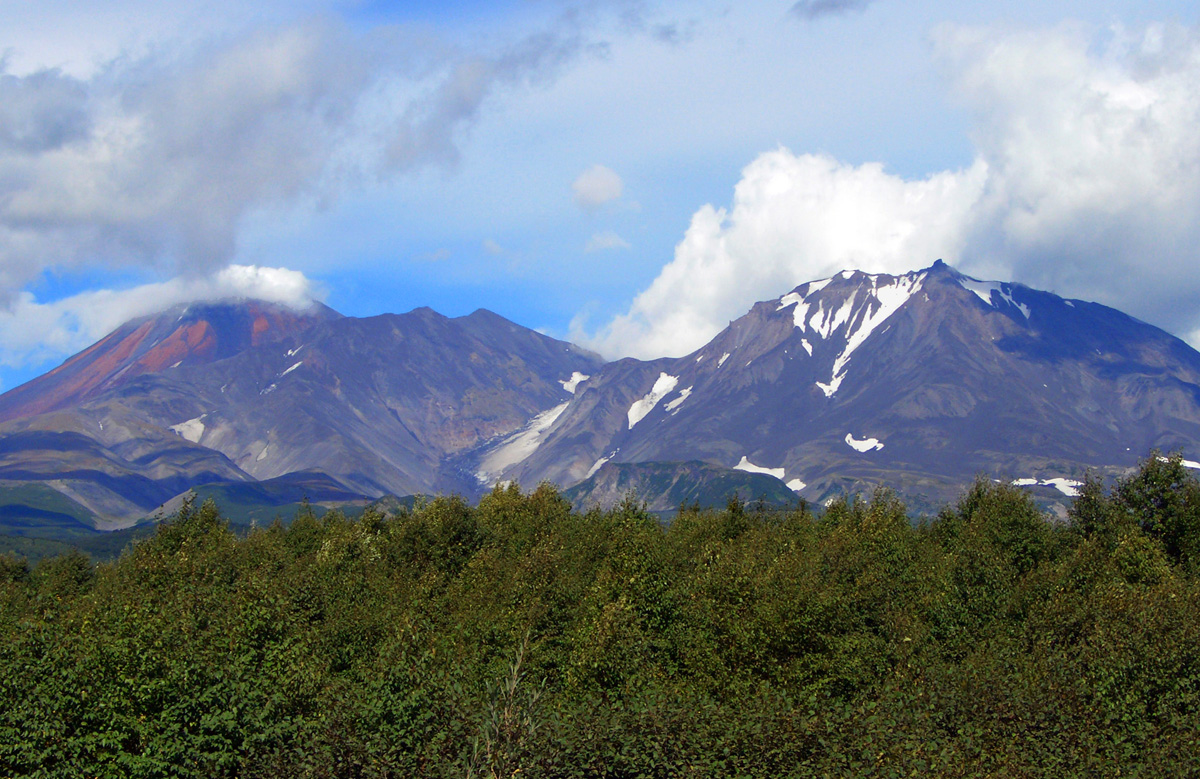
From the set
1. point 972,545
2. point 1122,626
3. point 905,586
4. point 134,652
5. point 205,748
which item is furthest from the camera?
point 972,545

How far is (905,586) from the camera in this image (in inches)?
2697

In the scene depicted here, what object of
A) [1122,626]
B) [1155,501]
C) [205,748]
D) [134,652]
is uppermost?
[1155,501]

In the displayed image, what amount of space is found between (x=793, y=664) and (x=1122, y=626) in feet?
49.7

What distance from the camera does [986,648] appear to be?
54.2 meters

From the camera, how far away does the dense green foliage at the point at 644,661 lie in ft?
111

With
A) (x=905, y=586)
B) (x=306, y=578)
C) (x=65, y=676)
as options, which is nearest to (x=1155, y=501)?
(x=905, y=586)

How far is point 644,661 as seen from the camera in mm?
50281

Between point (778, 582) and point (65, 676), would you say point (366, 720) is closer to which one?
point (65, 676)

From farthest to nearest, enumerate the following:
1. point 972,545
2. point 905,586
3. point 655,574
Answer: point 972,545 → point 905,586 → point 655,574

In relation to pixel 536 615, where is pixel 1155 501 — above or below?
above

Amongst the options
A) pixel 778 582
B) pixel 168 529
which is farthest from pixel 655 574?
Result: pixel 168 529

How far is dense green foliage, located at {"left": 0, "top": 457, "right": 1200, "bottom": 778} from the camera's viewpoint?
33.8m

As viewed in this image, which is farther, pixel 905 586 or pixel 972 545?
pixel 972 545

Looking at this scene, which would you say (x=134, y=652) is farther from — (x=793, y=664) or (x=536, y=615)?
(x=793, y=664)
